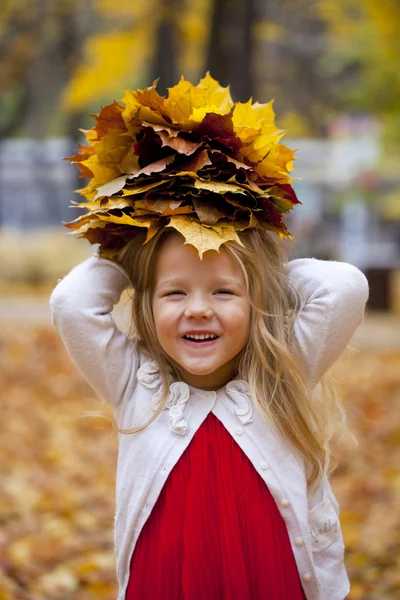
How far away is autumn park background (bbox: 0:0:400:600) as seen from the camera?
4.85 metres

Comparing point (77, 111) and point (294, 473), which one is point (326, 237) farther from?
point (294, 473)

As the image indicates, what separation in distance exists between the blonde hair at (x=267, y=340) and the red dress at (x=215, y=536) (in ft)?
0.56

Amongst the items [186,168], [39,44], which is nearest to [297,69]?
[39,44]

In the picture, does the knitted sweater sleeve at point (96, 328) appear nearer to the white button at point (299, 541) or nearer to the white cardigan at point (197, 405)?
the white cardigan at point (197, 405)

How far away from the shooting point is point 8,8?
51.2ft

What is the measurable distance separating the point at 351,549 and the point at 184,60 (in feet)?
47.3

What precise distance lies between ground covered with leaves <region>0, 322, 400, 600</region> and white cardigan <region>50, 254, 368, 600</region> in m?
0.37

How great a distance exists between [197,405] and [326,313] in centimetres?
46

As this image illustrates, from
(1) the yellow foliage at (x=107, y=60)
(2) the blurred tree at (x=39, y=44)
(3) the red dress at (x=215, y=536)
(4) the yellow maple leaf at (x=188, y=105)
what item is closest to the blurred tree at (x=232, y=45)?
(1) the yellow foliage at (x=107, y=60)

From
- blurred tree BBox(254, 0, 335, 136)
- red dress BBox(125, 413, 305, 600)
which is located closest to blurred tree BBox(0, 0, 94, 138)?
blurred tree BBox(254, 0, 335, 136)

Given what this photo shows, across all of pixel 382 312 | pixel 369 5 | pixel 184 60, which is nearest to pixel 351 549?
pixel 369 5

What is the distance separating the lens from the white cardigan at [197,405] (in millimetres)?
2344

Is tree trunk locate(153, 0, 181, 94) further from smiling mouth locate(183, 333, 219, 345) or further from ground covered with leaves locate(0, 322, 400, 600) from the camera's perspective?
smiling mouth locate(183, 333, 219, 345)

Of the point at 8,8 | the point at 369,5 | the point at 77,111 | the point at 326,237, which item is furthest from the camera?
the point at 326,237
